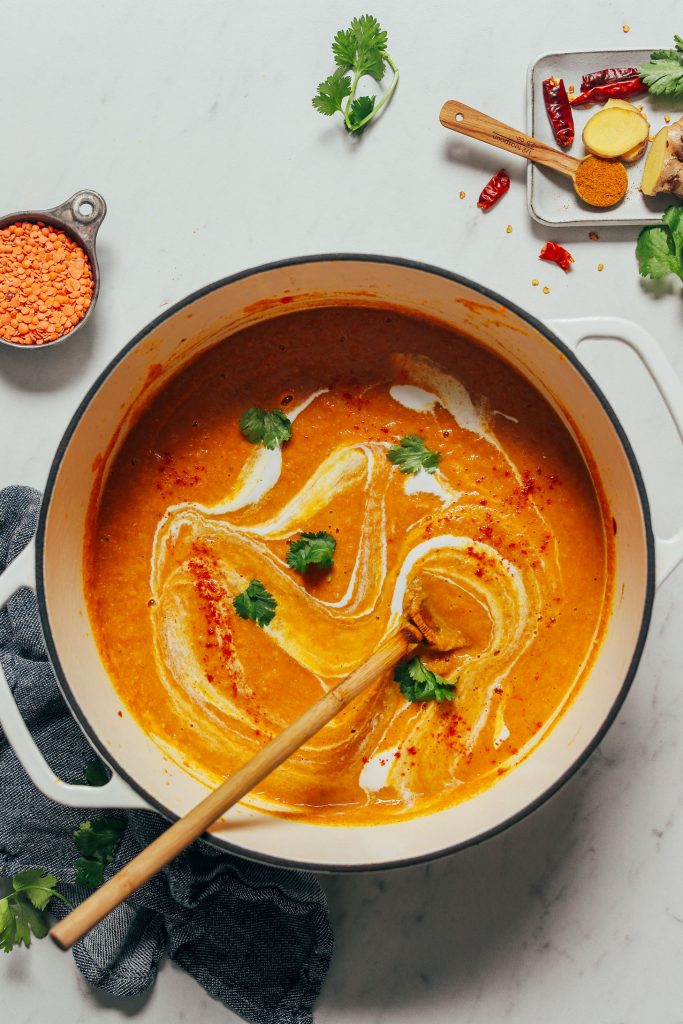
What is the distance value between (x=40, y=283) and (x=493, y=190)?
113cm

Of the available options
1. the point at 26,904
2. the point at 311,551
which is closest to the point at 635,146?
the point at 311,551

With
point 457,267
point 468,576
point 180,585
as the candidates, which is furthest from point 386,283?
point 180,585

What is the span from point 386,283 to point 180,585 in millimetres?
874

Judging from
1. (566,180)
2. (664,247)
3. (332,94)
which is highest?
(332,94)

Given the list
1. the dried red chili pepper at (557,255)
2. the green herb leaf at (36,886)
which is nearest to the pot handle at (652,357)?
the dried red chili pepper at (557,255)

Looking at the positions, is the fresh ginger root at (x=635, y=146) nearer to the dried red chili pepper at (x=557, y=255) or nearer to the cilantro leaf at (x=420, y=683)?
the dried red chili pepper at (x=557, y=255)

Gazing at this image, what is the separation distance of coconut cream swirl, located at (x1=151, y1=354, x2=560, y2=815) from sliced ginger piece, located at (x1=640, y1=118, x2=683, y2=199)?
68 cm

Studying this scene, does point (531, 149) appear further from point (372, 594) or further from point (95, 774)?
point (95, 774)

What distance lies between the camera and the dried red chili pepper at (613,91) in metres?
2.39

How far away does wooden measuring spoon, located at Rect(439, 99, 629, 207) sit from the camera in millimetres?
2359

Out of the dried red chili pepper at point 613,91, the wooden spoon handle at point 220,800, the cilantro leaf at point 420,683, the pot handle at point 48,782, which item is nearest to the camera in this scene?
the wooden spoon handle at point 220,800

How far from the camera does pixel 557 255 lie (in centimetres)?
237

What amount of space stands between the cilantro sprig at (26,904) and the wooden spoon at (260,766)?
1.31 feet

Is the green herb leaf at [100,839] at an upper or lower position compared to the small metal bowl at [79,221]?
lower
